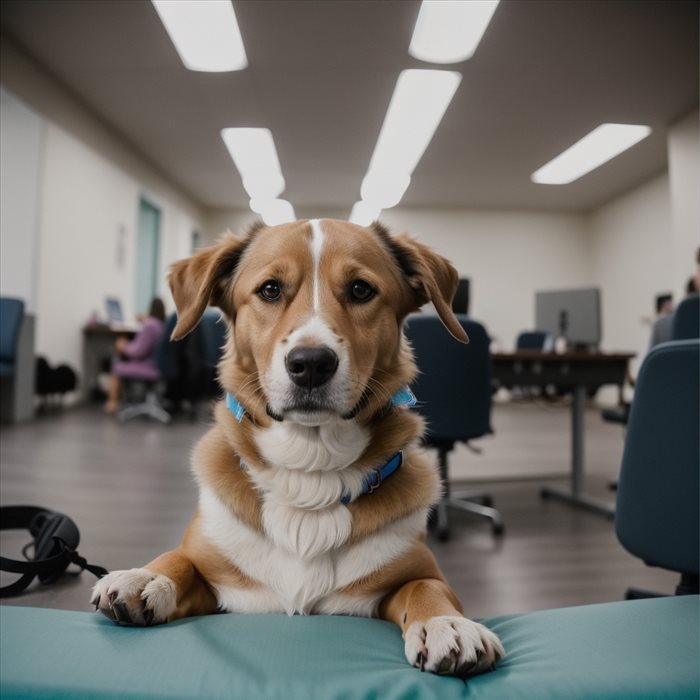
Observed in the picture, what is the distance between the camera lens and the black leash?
89cm

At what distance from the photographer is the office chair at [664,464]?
3.34ft

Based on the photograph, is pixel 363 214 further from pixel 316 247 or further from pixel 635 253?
pixel 635 253

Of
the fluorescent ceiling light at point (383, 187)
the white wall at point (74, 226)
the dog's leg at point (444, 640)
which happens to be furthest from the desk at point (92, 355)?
the dog's leg at point (444, 640)

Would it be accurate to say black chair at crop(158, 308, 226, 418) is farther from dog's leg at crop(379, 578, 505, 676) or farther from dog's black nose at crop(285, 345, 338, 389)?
dog's leg at crop(379, 578, 505, 676)

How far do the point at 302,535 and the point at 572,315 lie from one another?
2.37 meters

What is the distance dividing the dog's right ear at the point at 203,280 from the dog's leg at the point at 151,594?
1.25ft

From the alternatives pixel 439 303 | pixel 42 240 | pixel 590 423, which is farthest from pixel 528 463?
pixel 42 240

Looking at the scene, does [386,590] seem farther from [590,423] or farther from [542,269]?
[590,423]

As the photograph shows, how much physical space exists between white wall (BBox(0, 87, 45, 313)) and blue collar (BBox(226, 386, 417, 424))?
415mm

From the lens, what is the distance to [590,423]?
3.58 meters

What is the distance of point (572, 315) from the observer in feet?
9.47

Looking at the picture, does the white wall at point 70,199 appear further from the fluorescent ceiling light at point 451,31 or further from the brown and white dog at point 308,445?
the fluorescent ceiling light at point 451,31

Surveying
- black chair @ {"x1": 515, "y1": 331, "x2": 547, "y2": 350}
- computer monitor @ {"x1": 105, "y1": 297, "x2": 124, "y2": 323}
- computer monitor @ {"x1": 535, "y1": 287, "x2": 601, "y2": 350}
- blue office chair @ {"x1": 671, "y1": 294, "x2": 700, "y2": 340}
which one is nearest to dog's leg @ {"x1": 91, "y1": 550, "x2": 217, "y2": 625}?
blue office chair @ {"x1": 671, "y1": 294, "x2": 700, "y2": 340}

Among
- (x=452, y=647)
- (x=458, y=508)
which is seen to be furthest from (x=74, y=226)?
(x=458, y=508)
